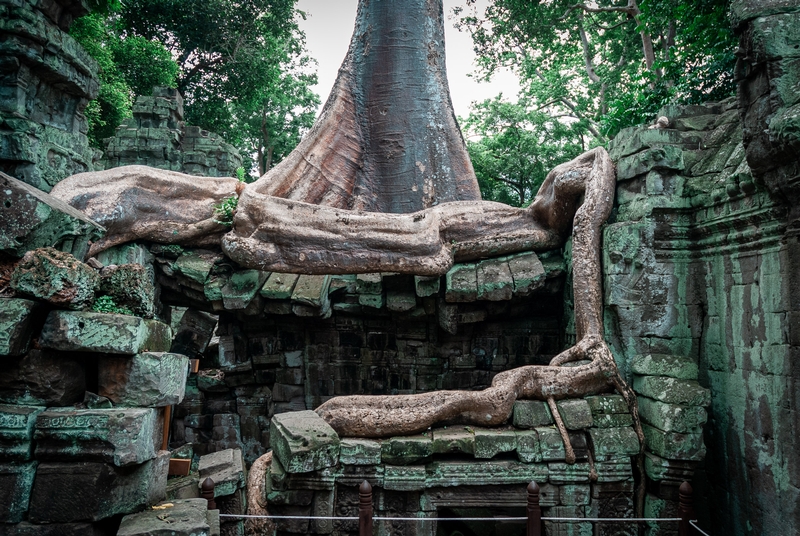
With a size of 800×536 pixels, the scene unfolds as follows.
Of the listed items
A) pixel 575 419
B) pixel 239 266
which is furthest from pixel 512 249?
pixel 239 266

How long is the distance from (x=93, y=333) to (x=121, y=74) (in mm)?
15885

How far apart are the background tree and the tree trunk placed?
2727 mm

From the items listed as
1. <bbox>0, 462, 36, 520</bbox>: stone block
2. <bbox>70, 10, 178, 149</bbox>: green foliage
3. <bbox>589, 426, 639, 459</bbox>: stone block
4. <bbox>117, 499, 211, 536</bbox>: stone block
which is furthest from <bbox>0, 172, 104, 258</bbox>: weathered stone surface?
<bbox>70, 10, 178, 149</bbox>: green foliage

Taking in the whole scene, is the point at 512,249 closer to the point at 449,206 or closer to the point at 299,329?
the point at 449,206

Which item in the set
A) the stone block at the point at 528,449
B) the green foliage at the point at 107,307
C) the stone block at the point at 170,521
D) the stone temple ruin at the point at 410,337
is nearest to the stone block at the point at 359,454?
the stone temple ruin at the point at 410,337

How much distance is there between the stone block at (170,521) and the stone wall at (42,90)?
14.1ft

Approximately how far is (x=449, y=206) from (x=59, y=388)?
16.4ft

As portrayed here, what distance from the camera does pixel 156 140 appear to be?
523 inches

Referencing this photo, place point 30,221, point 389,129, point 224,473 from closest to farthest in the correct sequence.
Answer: point 30,221, point 224,473, point 389,129

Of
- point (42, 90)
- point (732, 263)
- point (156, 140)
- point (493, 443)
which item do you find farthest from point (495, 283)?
point (156, 140)

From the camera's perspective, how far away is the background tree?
24.3 feet

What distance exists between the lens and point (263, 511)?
4.50 metres

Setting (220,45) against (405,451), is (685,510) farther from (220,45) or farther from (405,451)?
(220,45)

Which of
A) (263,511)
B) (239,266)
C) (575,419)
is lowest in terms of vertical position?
(263,511)
